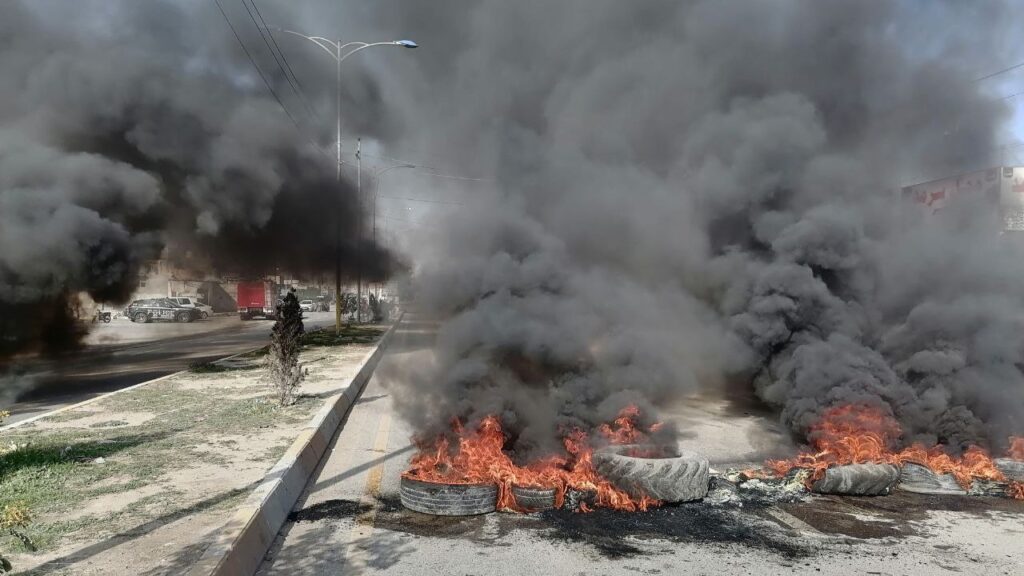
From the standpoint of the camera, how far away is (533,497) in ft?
15.9

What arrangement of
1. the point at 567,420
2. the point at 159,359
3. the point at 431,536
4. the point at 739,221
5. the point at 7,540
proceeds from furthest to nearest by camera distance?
the point at 159,359, the point at 739,221, the point at 567,420, the point at 431,536, the point at 7,540

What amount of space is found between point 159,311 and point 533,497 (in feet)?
114

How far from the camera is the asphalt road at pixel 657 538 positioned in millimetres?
3934

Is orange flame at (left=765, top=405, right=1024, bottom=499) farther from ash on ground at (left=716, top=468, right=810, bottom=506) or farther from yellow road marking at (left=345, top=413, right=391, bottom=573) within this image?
yellow road marking at (left=345, top=413, right=391, bottom=573)

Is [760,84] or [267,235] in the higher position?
[760,84]

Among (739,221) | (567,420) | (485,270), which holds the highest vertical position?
(739,221)

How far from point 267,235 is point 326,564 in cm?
1198

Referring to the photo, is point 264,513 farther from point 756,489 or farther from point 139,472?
point 756,489

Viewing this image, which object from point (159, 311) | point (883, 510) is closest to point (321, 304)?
point (159, 311)

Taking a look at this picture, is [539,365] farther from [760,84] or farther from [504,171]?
[760,84]

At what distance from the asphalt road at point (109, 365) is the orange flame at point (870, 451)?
355 inches

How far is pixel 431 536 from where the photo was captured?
439 centimetres

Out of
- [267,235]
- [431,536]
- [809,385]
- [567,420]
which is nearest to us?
[431,536]

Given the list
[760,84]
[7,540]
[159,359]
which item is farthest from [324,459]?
[159,359]
